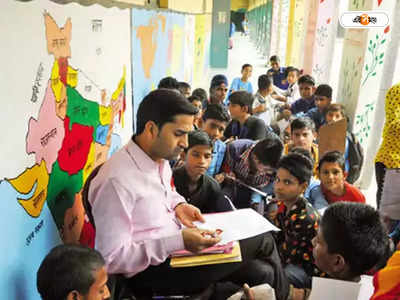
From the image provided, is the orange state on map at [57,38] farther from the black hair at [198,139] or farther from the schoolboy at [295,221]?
the schoolboy at [295,221]

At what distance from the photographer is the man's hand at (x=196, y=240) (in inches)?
60.2

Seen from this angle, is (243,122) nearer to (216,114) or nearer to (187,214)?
(216,114)

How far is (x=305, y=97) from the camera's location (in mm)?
4656

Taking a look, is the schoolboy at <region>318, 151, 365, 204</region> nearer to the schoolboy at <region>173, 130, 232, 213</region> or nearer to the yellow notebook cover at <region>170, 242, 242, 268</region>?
the schoolboy at <region>173, 130, 232, 213</region>

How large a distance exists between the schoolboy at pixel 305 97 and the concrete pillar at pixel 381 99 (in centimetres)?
65

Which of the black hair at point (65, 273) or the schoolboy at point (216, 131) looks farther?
the schoolboy at point (216, 131)

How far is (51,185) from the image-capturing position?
63.9 inches

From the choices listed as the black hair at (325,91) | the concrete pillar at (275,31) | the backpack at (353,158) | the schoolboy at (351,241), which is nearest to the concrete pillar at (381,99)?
the black hair at (325,91)

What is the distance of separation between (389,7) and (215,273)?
3.46 metres

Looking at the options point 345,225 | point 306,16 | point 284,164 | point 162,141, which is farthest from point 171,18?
point 306,16

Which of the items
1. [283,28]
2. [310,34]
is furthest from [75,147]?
[283,28]

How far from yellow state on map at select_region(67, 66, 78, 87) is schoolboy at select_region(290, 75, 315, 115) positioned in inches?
130

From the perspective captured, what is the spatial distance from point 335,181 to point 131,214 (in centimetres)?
140

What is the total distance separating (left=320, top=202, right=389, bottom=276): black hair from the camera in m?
1.42
